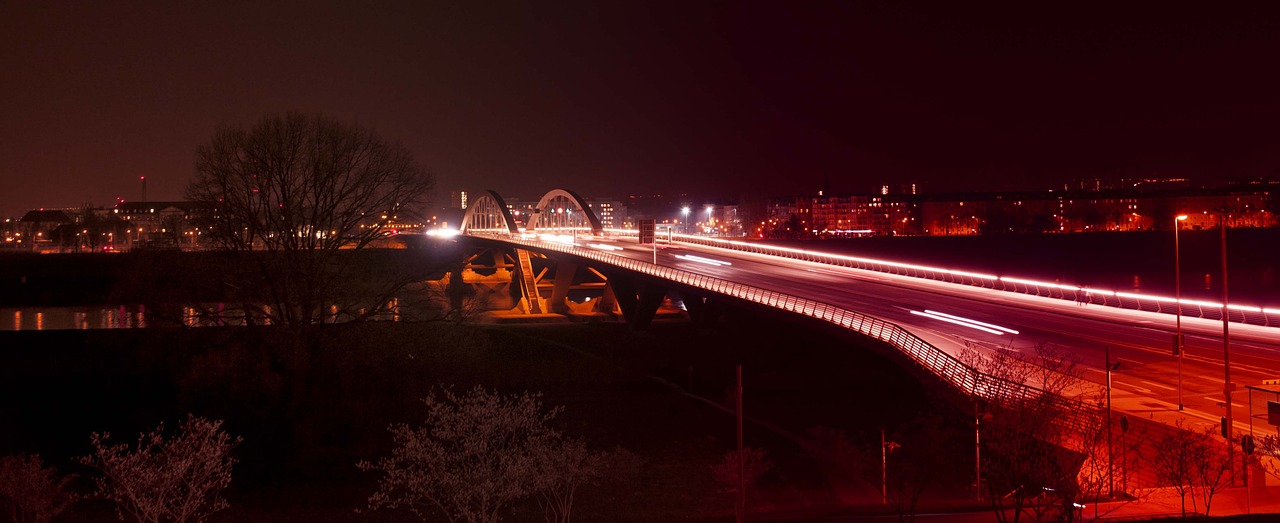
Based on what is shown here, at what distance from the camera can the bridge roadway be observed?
18.8 m

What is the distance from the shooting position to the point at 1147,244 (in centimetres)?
11319

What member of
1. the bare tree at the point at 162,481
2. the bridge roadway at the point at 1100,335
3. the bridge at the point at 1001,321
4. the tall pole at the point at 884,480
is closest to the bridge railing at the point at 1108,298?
the bridge at the point at 1001,321

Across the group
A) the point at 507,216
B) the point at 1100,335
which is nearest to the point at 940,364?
the point at 1100,335

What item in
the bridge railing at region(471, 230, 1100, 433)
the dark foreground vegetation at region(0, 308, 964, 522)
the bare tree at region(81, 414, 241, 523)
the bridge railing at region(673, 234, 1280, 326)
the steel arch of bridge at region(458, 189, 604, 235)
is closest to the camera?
the bridge railing at region(471, 230, 1100, 433)

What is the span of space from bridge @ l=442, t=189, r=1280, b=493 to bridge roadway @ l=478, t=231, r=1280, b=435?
49 millimetres

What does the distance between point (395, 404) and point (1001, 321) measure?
75.1 ft

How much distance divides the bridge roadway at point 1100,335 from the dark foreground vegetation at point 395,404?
3174 millimetres

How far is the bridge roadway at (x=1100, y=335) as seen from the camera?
18797mm

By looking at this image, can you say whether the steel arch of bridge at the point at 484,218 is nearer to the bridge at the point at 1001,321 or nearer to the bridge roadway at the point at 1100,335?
the bridge at the point at 1001,321

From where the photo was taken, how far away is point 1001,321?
3027cm

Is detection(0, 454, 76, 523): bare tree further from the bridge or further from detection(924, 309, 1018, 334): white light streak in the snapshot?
detection(924, 309, 1018, 334): white light streak

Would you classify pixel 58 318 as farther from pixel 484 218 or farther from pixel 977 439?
pixel 977 439

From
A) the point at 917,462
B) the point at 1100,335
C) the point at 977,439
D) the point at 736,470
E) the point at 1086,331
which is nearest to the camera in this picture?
the point at 977,439

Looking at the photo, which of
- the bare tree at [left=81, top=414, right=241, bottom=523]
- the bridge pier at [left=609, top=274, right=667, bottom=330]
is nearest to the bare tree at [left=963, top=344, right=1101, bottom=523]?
the bare tree at [left=81, top=414, right=241, bottom=523]
